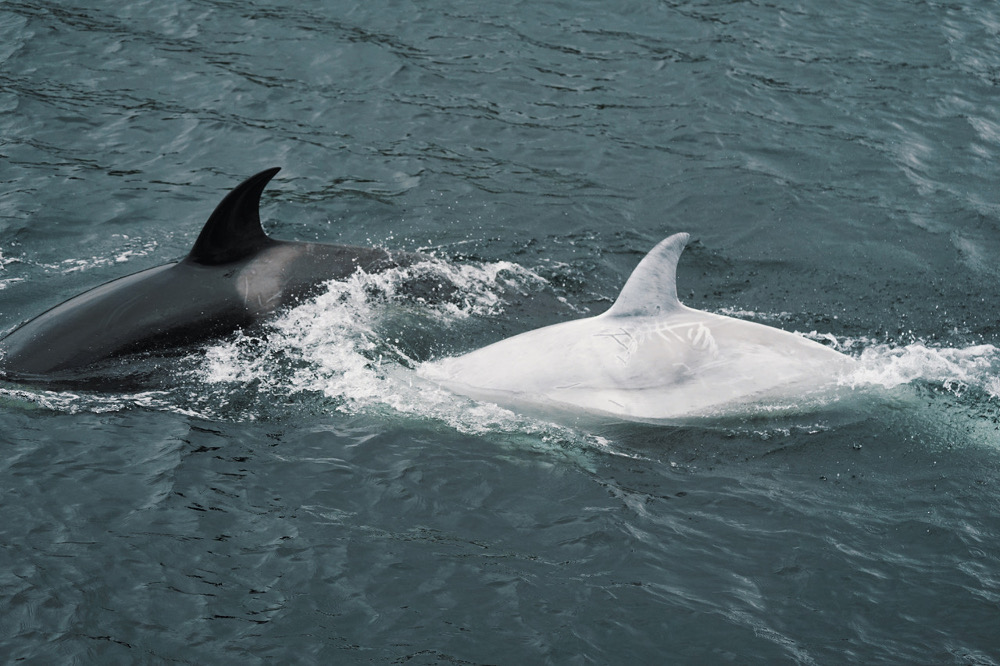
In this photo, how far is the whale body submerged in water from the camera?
31.0 ft

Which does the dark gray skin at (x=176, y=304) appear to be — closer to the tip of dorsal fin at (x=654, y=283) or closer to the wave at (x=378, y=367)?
the wave at (x=378, y=367)

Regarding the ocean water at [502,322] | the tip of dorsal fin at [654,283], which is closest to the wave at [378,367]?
the ocean water at [502,322]

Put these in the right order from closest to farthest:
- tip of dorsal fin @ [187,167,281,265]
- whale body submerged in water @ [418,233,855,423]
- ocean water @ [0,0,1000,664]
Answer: ocean water @ [0,0,1000,664], whale body submerged in water @ [418,233,855,423], tip of dorsal fin @ [187,167,281,265]

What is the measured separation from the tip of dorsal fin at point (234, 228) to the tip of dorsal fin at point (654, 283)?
3.46 m

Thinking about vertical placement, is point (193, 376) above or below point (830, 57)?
below

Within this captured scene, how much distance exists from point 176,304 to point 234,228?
2.98 ft

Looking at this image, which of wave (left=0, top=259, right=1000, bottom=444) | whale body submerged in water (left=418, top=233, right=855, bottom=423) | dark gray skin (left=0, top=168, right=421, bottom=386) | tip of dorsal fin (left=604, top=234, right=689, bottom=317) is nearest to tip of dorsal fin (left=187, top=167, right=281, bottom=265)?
dark gray skin (left=0, top=168, right=421, bottom=386)

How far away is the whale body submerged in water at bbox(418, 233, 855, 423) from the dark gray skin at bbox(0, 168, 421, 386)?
2125mm

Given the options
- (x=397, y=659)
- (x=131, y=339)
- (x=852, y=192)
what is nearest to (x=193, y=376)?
(x=131, y=339)

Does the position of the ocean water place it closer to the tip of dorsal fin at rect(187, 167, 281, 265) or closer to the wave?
the wave

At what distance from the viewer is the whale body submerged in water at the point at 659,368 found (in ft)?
31.0

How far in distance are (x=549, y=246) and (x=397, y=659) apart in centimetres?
715

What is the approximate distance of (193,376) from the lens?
9.89m

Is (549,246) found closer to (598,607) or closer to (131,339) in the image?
(131,339)
